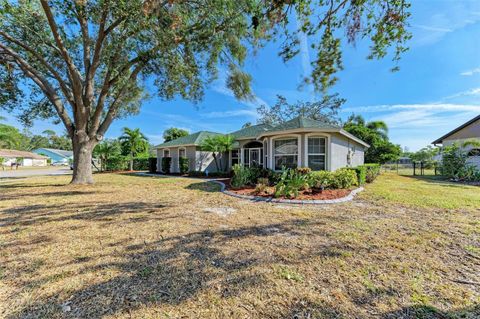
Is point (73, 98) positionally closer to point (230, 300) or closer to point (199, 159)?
point (199, 159)

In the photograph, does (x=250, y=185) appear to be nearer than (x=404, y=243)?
No

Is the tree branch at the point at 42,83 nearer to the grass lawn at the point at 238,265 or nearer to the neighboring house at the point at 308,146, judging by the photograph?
the grass lawn at the point at 238,265

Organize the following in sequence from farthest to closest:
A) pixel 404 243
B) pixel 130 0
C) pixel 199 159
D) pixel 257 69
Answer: pixel 199 159, pixel 257 69, pixel 130 0, pixel 404 243

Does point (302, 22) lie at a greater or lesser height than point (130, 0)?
lesser

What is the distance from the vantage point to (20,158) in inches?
1726

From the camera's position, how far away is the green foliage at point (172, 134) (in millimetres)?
37406

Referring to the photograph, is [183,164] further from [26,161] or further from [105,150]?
[26,161]

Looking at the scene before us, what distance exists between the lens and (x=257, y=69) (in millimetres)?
8070

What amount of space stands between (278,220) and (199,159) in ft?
48.0

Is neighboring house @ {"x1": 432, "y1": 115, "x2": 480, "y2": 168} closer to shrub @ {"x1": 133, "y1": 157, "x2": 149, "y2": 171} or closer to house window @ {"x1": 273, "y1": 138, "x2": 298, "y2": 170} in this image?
house window @ {"x1": 273, "y1": 138, "x2": 298, "y2": 170}

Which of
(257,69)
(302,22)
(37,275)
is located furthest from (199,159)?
(37,275)

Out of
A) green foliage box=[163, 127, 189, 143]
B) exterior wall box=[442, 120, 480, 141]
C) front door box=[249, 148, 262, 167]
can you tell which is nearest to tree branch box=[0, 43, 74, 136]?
front door box=[249, 148, 262, 167]

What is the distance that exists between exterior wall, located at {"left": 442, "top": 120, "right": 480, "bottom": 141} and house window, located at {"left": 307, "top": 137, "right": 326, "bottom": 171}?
1609 centimetres

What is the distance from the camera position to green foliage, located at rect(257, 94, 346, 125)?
1203 inches
